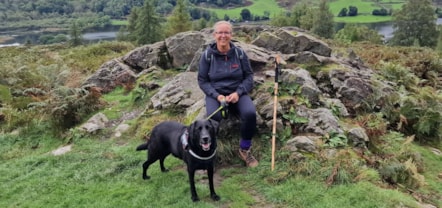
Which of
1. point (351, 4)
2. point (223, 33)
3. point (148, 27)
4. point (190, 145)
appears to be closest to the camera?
point (190, 145)

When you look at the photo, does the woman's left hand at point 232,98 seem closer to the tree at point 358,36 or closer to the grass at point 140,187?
the grass at point 140,187

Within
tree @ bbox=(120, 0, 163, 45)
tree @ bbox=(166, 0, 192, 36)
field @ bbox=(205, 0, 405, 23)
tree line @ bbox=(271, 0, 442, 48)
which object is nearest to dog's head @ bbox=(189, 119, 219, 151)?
tree @ bbox=(120, 0, 163, 45)

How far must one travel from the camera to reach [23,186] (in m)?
7.25

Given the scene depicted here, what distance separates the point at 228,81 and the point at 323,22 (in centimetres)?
4875

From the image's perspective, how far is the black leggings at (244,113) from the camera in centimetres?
728

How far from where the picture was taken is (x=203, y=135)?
5703mm

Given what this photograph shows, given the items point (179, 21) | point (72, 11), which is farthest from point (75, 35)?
point (72, 11)

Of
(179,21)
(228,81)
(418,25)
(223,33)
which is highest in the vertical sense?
(223,33)

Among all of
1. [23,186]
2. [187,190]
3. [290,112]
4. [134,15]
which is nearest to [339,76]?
[290,112]

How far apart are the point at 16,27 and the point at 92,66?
139m

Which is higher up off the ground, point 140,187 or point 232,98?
point 232,98

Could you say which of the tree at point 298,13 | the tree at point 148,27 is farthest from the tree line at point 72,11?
the tree at point 148,27

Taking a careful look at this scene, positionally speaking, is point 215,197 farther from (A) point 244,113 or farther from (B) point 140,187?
(A) point 244,113

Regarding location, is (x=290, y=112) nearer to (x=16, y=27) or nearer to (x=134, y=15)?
(x=134, y=15)
